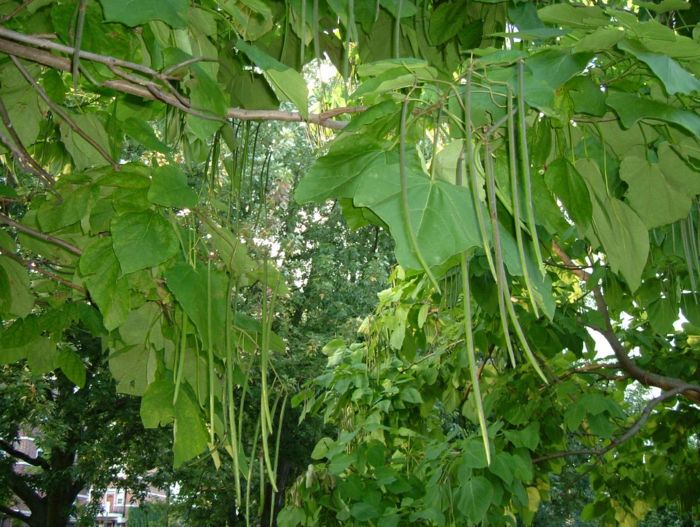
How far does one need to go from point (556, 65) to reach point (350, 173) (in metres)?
0.26

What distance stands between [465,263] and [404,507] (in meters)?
1.64

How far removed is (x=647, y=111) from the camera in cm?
71

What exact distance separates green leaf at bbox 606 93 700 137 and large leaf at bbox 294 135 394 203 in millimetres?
288

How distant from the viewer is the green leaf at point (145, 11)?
0.67m

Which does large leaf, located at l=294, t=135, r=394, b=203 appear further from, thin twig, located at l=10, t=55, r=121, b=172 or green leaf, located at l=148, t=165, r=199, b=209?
thin twig, located at l=10, t=55, r=121, b=172

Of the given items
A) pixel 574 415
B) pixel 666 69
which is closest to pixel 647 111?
pixel 666 69

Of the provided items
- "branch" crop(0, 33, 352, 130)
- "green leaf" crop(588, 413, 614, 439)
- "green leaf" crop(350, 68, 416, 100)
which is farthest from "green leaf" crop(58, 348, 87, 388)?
"green leaf" crop(588, 413, 614, 439)

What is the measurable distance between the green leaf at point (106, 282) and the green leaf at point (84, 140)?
309 millimetres

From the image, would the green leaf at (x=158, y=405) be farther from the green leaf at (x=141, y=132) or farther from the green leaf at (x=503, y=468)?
the green leaf at (x=503, y=468)

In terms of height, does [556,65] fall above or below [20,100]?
below

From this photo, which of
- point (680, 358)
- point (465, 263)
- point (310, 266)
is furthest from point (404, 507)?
point (310, 266)

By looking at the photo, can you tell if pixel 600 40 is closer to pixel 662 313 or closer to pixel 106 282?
pixel 106 282

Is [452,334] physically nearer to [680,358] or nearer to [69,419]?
[680,358]

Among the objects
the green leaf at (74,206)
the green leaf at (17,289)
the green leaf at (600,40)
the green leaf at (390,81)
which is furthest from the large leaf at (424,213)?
the green leaf at (17,289)
